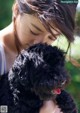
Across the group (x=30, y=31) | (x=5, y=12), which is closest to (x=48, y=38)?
(x=30, y=31)

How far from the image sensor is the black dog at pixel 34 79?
1013 millimetres

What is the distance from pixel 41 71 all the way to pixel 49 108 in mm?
143

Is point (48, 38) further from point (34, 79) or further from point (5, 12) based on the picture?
point (5, 12)

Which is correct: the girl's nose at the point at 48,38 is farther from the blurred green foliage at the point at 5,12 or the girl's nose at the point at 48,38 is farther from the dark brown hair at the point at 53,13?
the blurred green foliage at the point at 5,12

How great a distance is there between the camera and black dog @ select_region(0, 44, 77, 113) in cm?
101

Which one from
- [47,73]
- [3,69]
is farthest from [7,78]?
[47,73]

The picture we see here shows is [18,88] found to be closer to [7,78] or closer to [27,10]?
[7,78]

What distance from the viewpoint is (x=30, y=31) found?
1.07m

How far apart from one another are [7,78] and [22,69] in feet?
0.23

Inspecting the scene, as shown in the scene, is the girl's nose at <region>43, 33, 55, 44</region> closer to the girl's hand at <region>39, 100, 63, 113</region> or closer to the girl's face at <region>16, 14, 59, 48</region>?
the girl's face at <region>16, 14, 59, 48</region>

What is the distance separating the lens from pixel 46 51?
103cm

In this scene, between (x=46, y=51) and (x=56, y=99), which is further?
(x=56, y=99)

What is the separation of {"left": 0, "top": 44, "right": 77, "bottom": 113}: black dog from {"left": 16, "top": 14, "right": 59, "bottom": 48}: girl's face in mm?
42

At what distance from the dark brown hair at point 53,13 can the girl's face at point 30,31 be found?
2 centimetres
